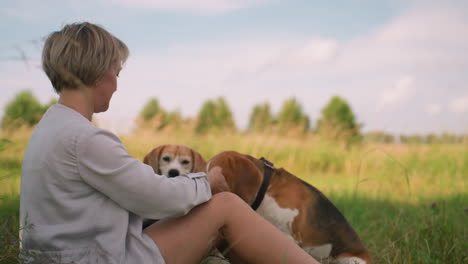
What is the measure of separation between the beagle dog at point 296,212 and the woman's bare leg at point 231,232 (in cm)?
52

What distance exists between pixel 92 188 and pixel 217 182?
0.83 meters

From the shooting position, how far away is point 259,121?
15.5 m

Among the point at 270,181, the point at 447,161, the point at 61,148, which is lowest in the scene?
the point at 447,161

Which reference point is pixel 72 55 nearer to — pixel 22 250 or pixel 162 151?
pixel 22 250

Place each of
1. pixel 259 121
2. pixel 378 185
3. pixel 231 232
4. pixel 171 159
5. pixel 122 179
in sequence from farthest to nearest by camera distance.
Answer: pixel 259 121
pixel 378 185
pixel 171 159
pixel 231 232
pixel 122 179

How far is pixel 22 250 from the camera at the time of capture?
6.29 feet

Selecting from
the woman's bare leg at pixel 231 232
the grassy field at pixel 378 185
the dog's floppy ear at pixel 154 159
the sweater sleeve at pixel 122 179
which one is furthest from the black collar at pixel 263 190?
the dog's floppy ear at pixel 154 159

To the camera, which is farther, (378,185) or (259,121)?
(259,121)

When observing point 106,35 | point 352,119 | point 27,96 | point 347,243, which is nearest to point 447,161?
point 347,243

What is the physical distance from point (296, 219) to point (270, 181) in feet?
0.98

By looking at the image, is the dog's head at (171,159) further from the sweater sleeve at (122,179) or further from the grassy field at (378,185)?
the sweater sleeve at (122,179)

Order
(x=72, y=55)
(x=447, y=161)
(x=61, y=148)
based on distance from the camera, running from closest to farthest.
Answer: (x=61, y=148) → (x=72, y=55) → (x=447, y=161)

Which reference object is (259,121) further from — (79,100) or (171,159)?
(79,100)

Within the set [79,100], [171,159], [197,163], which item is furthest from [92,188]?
[197,163]
